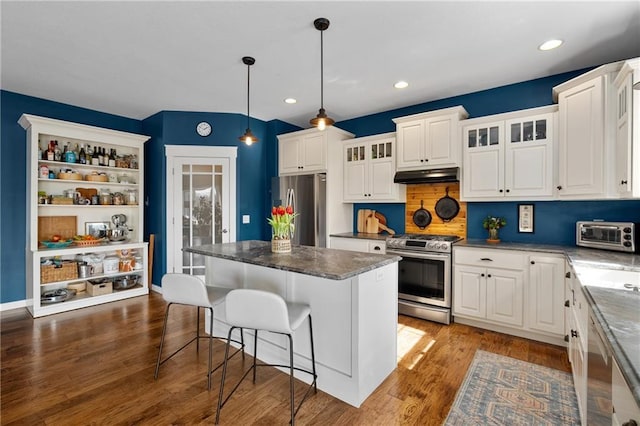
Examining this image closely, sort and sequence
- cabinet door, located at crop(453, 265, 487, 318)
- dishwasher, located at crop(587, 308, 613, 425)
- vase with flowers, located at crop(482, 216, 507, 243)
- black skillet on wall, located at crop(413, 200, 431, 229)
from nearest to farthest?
dishwasher, located at crop(587, 308, 613, 425) < cabinet door, located at crop(453, 265, 487, 318) < vase with flowers, located at crop(482, 216, 507, 243) < black skillet on wall, located at crop(413, 200, 431, 229)

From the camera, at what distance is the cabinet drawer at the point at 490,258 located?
2.94 meters

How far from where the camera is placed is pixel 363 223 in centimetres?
460

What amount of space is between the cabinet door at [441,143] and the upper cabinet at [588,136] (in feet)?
3.15

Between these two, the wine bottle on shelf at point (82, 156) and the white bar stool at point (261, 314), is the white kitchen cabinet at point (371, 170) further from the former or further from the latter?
the wine bottle on shelf at point (82, 156)

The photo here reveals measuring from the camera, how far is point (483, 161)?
3355 mm

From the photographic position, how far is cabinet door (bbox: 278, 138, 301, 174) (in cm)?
461

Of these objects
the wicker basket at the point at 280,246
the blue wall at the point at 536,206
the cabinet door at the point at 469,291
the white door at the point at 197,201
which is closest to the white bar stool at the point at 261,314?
the wicker basket at the point at 280,246

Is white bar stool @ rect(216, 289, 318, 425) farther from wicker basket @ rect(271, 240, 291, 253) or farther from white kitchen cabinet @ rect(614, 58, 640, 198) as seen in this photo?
white kitchen cabinet @ rect(614, 58, 640, 198)

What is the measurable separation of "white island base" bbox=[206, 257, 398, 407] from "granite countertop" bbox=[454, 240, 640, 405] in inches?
45.8

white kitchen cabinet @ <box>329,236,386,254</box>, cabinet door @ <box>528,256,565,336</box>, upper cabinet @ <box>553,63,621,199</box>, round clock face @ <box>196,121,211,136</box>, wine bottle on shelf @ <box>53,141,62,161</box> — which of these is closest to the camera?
upper cabinet @ <box>553,63,621,199</box>

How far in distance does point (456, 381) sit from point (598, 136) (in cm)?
233

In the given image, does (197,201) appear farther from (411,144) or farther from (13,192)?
(411,144)

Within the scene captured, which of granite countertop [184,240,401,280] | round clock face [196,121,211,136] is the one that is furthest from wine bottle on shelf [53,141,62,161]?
granite countertop [184,240,401,280]

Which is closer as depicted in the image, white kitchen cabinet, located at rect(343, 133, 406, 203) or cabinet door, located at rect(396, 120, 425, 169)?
cabinet door, located at rect(396, 120, 425, 169)
